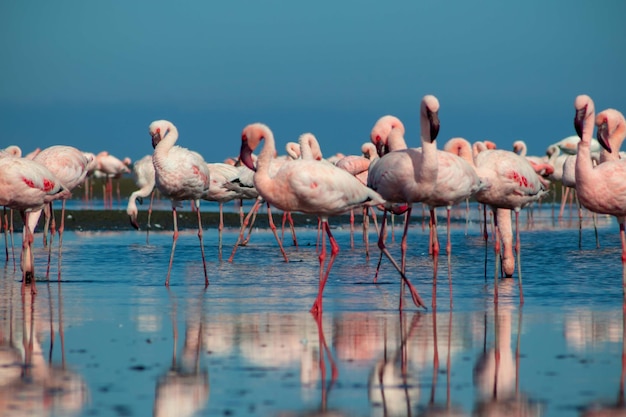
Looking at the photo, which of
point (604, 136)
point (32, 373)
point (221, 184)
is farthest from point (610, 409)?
point (221, 184)

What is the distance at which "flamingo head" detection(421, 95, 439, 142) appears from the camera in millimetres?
8880

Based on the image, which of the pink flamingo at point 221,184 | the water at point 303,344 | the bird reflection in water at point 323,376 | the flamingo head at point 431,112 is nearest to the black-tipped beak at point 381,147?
the water at point 303,344

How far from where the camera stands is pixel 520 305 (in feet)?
30.0

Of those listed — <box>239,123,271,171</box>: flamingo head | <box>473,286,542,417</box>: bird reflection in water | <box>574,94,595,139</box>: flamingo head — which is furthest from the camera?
<box>574,94,595,139</box>: flamingo head

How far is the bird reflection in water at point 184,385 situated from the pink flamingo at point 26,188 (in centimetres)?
343

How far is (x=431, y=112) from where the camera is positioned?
29.7 feet

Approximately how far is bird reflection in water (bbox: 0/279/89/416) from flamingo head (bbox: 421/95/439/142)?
3.40m

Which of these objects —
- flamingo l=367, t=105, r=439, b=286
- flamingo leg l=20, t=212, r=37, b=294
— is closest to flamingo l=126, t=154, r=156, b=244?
flamingo leg l=20, t=212, r=37, b=294

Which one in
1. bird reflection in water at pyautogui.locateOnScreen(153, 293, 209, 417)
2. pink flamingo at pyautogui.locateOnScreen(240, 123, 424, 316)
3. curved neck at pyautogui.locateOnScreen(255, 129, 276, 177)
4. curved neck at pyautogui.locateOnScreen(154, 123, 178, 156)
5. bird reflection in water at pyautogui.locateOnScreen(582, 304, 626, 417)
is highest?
curved neck at pyautogui.locateOnScreen(154, 123, 178, 156)

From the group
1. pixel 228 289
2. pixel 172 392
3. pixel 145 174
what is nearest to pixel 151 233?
pixel 145 174

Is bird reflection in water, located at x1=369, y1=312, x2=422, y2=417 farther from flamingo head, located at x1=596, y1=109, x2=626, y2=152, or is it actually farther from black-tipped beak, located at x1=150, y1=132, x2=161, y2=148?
black-tipped beak, located at x1=150, y1=132, x2=161, y2=148

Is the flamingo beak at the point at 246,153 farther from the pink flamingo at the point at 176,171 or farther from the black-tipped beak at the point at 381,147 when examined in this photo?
the pink flamingo at the point at 176,171

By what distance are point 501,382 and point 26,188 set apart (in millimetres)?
5791

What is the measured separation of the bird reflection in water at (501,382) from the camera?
528cm
